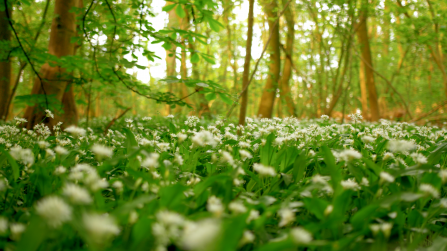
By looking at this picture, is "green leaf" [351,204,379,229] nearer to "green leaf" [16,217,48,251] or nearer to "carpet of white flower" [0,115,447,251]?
"carpet of white flower" [0,115,447,251]

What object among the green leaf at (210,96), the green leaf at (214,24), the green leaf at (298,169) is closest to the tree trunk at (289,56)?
the green leaf at (214,24)

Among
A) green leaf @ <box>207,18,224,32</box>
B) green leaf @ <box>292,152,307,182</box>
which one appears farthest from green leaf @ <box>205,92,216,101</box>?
green leaf @ <box>292,152,307,182</box>

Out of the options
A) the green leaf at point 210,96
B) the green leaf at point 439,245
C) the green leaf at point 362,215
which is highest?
the green leaf at point 210,96

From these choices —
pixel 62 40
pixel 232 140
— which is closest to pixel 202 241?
pixel 232 140

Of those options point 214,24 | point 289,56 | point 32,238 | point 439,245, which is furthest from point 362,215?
point 289,56

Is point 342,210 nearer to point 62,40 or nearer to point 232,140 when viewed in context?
point 232,140

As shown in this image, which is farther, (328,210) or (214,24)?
(214,24)

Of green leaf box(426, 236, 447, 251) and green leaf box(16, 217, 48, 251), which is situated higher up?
green leaf box(16, 217, 48, 251)

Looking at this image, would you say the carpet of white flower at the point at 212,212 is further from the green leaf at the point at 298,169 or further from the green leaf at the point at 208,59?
the green leaf at the point at 208,59

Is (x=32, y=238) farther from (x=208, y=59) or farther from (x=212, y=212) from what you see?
(x=208, y=59)

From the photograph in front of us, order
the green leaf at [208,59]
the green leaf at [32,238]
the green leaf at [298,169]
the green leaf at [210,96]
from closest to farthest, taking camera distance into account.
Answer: the green leaf at [32,238] < the green leaf at [298,169] < the green leaf at [210,96] < the green leaf at [208,59]

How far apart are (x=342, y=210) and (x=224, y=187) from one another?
0.53 metres

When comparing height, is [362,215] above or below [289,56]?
below

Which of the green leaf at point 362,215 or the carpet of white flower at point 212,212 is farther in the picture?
the green leaf at point 362,215
